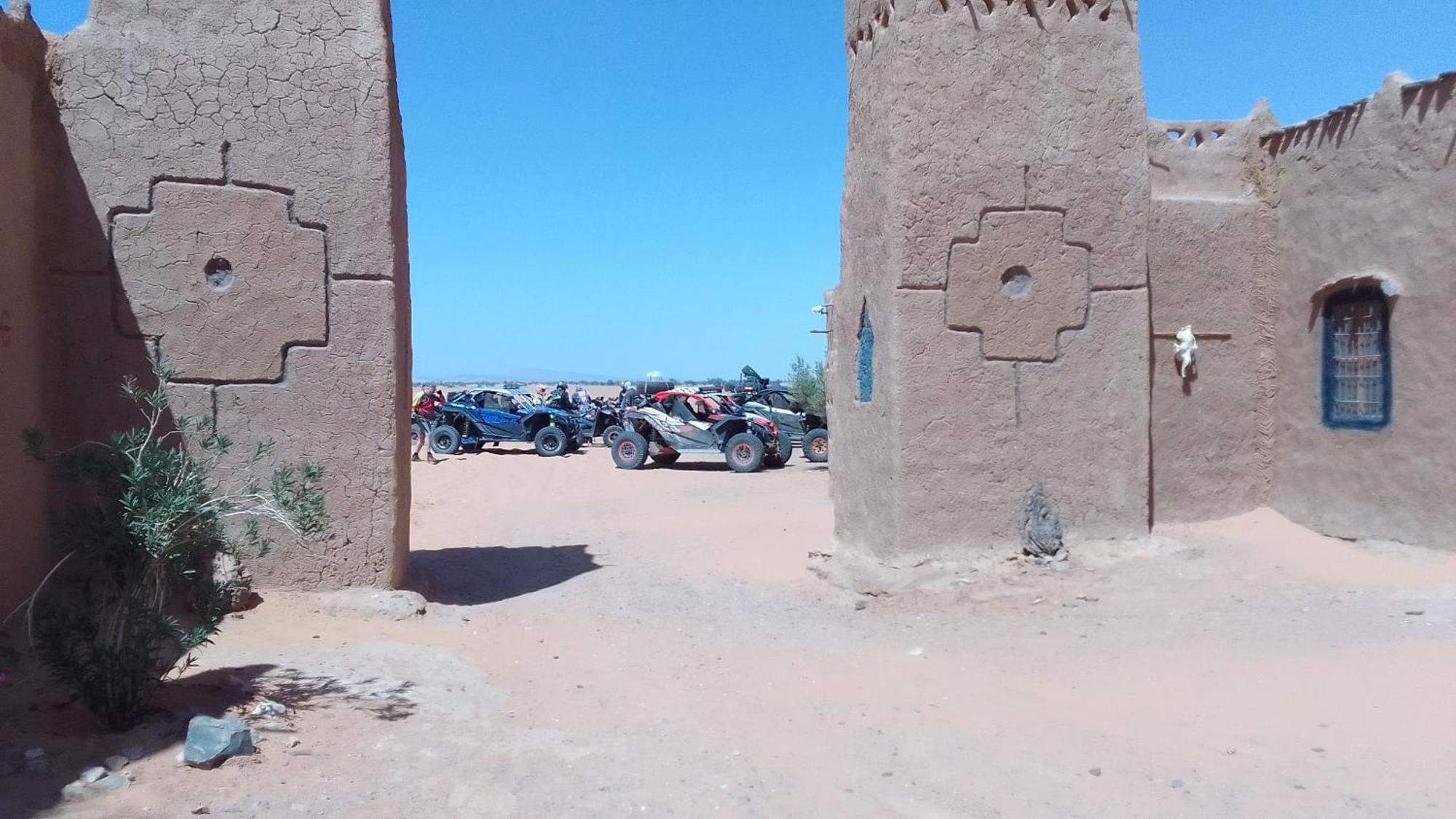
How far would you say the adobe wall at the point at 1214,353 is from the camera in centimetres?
766

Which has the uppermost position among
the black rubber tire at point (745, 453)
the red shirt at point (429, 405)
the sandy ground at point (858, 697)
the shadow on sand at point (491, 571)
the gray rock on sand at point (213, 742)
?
the red shirt at point (429, 405)

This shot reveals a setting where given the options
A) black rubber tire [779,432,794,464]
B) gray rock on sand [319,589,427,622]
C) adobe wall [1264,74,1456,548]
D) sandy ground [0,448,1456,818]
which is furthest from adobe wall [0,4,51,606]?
black rubber tire [779,432,794,464]

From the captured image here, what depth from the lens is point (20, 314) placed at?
5.39m

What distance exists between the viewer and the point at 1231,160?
8.05 metres

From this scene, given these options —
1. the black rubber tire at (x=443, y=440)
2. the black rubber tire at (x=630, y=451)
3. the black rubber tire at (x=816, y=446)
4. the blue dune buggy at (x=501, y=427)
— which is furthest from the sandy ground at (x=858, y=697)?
the black rubber tire at (x=443, y=440)

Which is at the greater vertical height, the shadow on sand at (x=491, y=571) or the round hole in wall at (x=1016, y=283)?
the round hole in wall at (x=1016, y=283)

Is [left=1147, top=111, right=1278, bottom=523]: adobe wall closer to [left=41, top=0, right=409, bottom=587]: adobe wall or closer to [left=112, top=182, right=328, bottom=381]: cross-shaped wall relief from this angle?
[left=41, top=0, right=409, bottom=587]: adobe wall

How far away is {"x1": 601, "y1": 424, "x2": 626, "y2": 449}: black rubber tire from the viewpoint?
18.5m

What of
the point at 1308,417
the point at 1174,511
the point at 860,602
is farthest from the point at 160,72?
the point at 1308,417

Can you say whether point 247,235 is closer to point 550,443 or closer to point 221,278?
point 221,278

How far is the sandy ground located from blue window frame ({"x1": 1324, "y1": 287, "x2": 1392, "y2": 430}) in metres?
0.91

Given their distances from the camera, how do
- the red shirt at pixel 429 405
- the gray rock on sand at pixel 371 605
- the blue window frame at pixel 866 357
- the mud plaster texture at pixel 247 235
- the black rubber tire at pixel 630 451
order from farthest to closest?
the red shirt at pixel 429 405 → the black rubber tire at pixel 630 451 → the blue window frame at pixel 866 357 → the gray rock on sand at pixel 371 605 → the mud plaster texture at pixel 247 235

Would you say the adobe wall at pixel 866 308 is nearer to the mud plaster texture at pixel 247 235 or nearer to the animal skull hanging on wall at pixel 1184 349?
the animal skull hanging on wall at pixel 1184 349

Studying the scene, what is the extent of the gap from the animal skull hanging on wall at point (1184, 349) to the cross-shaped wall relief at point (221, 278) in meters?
6.08
